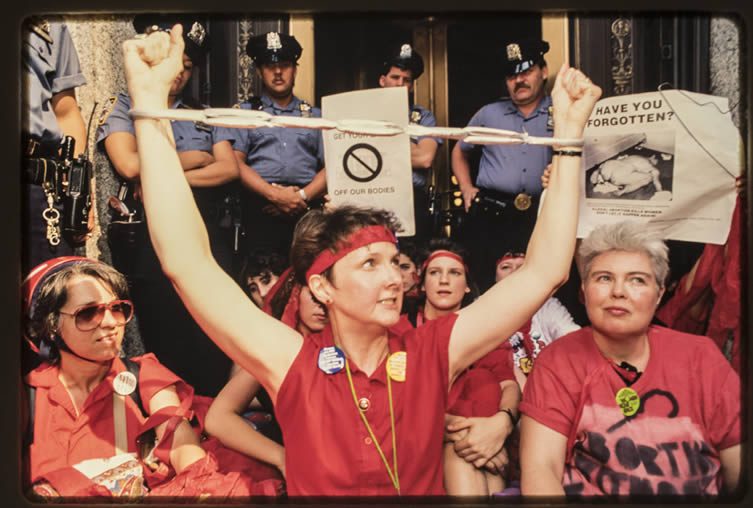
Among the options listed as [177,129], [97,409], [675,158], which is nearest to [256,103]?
[177,129]

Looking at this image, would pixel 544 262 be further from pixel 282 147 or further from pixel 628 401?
pixel 282 147

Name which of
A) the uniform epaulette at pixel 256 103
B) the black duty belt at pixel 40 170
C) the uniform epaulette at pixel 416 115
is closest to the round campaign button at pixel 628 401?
the uniform epaulette at pixel 416 115

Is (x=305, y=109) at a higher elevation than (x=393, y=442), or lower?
higher

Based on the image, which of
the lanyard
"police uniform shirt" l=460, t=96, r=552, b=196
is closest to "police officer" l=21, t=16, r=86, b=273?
the lanyard

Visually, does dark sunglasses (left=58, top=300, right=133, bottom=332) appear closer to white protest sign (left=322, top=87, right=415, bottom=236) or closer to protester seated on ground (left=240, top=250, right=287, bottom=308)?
protester seated on ground (left=240, top=250, right=287, bottom=308)

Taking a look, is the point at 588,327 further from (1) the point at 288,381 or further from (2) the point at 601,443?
(1) the point at 288,381

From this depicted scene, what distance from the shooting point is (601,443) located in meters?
2.32

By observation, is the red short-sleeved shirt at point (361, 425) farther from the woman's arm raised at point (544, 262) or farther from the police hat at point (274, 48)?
the police hat at point (274, 48)

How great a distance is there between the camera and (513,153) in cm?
246

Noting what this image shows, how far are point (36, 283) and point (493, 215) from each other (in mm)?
1411

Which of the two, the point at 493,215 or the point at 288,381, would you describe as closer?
the point at 288,381

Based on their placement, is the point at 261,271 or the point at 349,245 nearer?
the point at 349,245

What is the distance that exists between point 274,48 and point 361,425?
1.17 metres

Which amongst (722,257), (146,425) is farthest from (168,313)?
(722,257)
